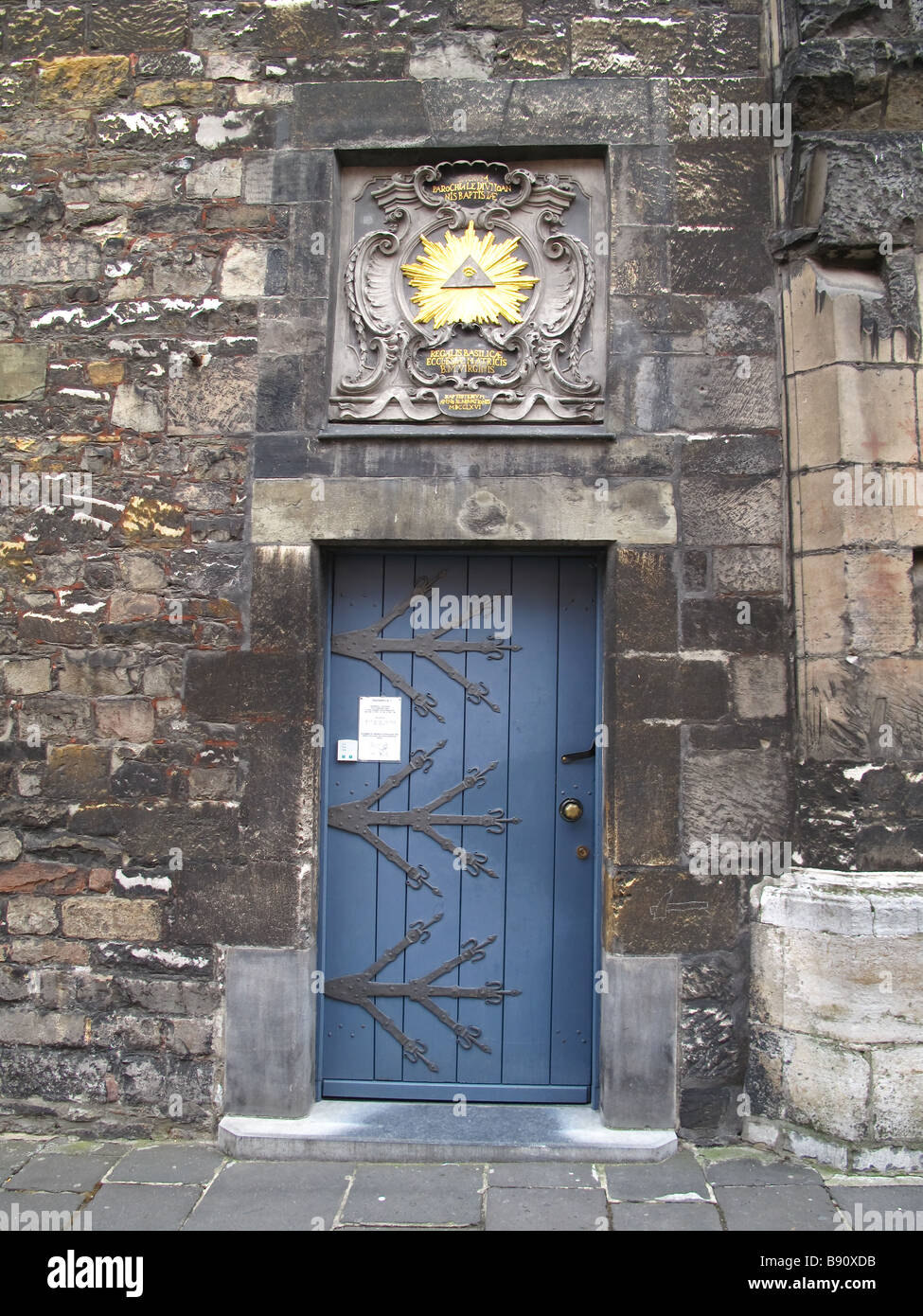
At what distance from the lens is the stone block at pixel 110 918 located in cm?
356

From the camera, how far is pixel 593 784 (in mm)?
3676

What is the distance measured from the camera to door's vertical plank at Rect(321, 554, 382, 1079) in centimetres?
368

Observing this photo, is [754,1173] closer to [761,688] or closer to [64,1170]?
[761,688]

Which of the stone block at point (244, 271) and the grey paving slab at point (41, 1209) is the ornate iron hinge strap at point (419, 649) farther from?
the grey paving slab at point (41, 1209)

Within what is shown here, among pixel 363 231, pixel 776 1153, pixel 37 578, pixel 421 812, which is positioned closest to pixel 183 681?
pixel 37 578

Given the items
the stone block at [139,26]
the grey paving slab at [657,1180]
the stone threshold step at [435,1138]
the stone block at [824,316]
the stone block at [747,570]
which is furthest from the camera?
the stone block at [139,26]

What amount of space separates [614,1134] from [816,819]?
1.35 m

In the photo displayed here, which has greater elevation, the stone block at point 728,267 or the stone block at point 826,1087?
the stone block at point 728,267

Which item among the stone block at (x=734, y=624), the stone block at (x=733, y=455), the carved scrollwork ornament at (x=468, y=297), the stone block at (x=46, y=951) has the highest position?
the carved scrollwork ornament at (x=468, y=297)

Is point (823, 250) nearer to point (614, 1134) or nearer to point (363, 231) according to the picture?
point (363, 231)

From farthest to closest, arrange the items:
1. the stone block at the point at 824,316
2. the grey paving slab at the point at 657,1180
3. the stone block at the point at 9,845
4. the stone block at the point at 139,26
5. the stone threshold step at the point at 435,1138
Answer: the stone block at the point at 139,26 → the stone block at the point at 9,845 → the stone block at the point at 824,316 → the stone threshold step at the point at 435,1138 → the grey paving slab at the point at 657,1180

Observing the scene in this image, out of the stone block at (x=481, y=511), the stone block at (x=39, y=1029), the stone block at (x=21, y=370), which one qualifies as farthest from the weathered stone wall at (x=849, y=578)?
the stone block at (x=21, y=370)

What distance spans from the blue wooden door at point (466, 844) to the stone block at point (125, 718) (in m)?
0.70

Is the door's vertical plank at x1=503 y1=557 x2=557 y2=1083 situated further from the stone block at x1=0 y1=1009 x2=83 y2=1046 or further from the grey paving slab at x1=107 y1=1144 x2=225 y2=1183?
the stone block at x1=0 y1=1009 x2=83 y2=1046
